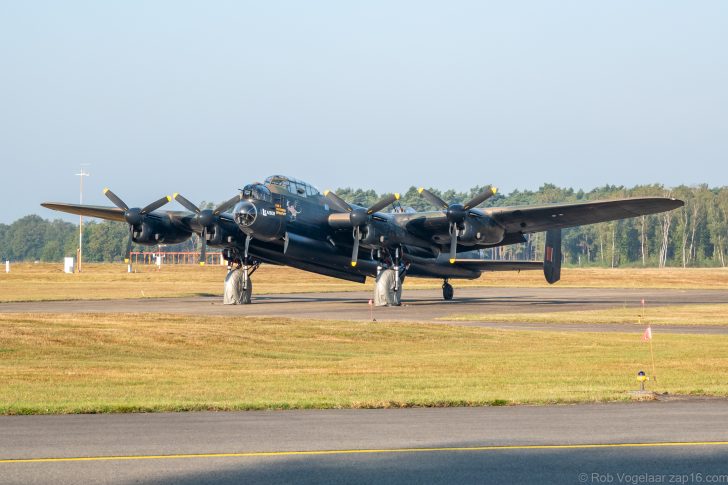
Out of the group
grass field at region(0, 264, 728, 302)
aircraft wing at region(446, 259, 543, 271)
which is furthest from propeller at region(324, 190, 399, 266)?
grass field at region(0, 264, 728, 302)

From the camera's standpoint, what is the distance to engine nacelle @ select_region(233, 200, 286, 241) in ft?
167

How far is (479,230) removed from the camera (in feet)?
175

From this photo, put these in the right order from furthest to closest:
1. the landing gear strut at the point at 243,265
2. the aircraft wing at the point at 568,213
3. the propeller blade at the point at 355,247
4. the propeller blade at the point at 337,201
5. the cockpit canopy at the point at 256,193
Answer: the landing gear strut at the point at 243,265, the propeller blade at the point at 337,201, the propeller blade at the point at 355,247, the cockpit canopy at the point at 256,193, the aircraft wing at the point at 568,213

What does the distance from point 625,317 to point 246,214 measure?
2033 cm

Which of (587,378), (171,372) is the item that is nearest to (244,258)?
(171,372)

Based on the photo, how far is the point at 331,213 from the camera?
55.3 meters

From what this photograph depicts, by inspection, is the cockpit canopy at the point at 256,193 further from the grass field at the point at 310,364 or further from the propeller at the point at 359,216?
the grass field at the point at 310,364

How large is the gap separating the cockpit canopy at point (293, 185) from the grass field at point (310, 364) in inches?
505

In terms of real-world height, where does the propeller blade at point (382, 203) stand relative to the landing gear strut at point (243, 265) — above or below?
above

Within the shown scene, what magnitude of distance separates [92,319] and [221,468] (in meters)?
30.0

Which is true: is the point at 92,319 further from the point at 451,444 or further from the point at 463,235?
the point at 451,444

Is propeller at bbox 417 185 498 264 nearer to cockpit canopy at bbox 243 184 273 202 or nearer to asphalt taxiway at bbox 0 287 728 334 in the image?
asphalt taxiway at bbox 0 287 728 334

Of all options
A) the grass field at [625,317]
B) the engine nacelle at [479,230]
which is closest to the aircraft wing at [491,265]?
the engine nacelle at [479,230]

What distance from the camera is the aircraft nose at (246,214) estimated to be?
50812 mm
